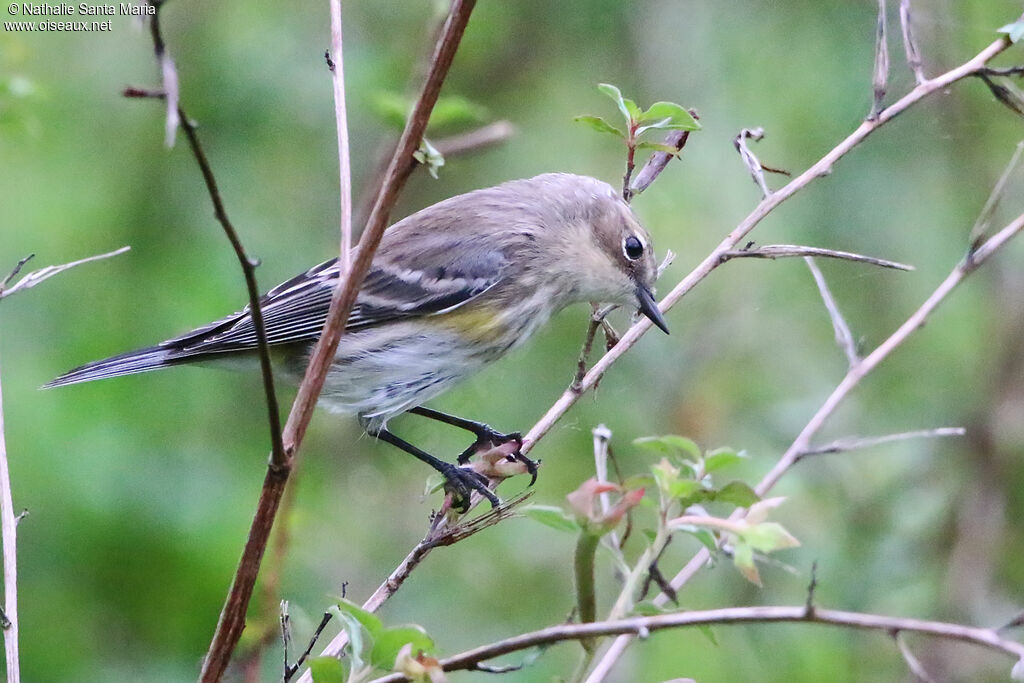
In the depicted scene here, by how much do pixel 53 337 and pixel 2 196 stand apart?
1097 millimetres

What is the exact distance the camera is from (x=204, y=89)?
184 inches

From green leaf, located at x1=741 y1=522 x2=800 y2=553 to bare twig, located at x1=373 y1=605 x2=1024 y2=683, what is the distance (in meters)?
0.10

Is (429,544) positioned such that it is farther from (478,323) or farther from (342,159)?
(478,323)

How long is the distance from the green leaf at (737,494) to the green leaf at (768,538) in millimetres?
43

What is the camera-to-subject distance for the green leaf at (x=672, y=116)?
2039mm

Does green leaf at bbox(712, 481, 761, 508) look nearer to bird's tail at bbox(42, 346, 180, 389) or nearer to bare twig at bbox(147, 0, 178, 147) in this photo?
bare twig at bbox(147, 0, 178, 147)

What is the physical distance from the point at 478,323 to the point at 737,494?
6.57ft

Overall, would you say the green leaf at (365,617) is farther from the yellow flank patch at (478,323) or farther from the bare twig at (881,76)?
the yellow flank patch at (478,323)

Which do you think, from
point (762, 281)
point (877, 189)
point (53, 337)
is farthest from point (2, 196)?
point (877, 189)

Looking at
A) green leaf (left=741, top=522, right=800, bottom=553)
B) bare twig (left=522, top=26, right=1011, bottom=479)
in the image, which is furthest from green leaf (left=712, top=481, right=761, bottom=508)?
bare twig (left=522, top=26, right=1011, bottom=479)

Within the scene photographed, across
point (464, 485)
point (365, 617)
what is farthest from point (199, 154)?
point (464, 485)

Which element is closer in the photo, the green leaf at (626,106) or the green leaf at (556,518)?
the green leaf at (556,518)

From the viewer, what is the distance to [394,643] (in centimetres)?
145

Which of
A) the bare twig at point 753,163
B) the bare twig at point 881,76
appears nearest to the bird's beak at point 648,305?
the bare twig at point 753,163
